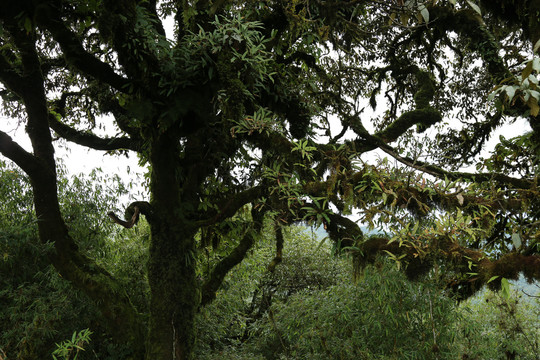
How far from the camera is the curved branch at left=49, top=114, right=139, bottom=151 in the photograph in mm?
5971

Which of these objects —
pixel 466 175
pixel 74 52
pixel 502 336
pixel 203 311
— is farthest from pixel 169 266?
pixel 502 336

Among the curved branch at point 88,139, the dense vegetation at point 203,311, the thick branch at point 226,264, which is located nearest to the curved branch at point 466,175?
the dense vegetation at point 203,311

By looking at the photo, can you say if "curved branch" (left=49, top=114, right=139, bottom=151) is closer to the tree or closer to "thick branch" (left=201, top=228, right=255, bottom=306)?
the tree

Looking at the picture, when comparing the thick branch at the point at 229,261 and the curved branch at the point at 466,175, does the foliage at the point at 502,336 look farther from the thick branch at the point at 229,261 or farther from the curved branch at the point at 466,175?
the thick branch at the point at 229,261

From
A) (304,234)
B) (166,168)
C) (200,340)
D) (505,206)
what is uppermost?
(304,234)

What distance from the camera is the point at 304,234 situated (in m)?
12.0

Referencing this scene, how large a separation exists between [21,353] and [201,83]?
3390 mm

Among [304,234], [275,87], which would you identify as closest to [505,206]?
[275,87]

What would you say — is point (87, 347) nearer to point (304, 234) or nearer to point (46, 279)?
point (46, 279)

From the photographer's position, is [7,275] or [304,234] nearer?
[7,275]

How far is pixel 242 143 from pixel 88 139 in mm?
2602

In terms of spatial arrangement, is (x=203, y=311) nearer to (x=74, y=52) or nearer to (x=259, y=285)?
(x=259, y=285)

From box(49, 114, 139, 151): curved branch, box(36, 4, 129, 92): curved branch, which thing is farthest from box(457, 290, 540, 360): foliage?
box(49, 114, 139, 151): curved branch

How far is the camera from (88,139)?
6.17 meters
